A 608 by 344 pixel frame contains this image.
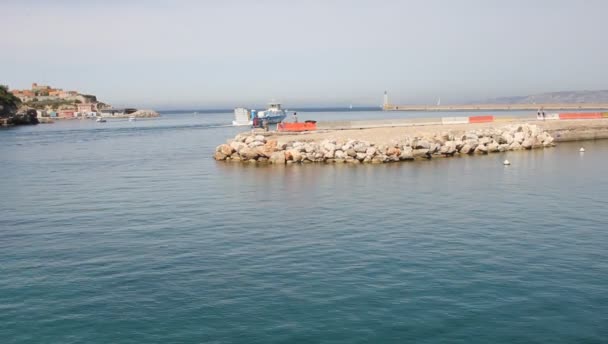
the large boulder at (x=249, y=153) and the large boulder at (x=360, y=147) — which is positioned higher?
the large boulder at (x=360, y=147)

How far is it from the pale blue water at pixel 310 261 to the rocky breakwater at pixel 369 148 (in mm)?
9739

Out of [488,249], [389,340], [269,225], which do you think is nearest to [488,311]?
[389,340]

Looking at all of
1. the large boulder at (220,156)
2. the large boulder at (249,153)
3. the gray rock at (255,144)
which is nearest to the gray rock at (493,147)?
the gray rock at (255,144)

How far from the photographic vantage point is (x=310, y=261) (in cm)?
1842

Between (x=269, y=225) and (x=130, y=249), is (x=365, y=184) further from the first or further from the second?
(x=130, y=249)

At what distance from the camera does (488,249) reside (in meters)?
19.6

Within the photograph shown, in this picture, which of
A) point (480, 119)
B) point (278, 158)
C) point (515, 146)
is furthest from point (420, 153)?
point (480, 119)

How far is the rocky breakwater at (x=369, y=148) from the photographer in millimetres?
46625

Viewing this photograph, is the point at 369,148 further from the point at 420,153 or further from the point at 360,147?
the point at 420,153

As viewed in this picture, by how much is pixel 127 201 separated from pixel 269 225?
11586 millimetres

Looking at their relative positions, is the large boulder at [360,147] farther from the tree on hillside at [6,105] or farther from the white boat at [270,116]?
the tree on hillside at [6,105]

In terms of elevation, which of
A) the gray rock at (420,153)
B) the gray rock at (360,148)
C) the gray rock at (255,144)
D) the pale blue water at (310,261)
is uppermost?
the gray rock at (255,144)

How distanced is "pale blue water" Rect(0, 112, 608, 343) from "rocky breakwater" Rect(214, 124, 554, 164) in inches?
383

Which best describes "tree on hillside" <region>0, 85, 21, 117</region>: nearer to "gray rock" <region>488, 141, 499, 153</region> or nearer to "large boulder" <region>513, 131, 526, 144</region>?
"gray rock" <region>488, 141, 499, 153</region>
